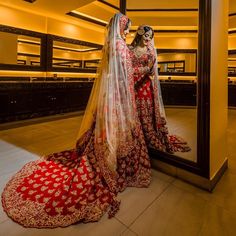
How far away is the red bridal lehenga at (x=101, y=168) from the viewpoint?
1551mm

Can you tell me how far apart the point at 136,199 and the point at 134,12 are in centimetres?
261

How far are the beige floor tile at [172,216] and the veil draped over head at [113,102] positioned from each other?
477 mm

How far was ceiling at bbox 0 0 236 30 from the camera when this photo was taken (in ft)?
8.40

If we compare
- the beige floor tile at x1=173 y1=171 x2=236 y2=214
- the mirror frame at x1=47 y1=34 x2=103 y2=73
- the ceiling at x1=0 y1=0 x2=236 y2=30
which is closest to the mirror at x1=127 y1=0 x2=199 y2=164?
the ceiling at x1=0 y1=0 x2=236 y2=30

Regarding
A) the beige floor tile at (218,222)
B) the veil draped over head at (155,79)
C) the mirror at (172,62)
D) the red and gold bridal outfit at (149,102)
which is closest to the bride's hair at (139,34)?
the veil draped over head at (155,79)

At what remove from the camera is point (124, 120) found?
1.94 metres

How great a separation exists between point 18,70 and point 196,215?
4.82 m

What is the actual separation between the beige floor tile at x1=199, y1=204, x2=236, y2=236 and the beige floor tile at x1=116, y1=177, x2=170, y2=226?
1.43 ft

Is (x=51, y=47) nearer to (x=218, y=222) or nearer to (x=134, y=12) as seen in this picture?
(x=134, y=12)

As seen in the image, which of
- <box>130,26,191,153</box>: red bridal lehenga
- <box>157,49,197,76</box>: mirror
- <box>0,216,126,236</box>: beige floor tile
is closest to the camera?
<box>0,216,126,236</box>: beige floor tile

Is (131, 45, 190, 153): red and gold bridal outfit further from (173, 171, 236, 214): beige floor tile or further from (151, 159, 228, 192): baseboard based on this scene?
(173, 171, 236, 214): beige floor tile

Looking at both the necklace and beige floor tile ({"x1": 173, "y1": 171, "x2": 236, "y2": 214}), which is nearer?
beige floor tile ({"x1": 173, "y1": 171, "x2": 236, "y2": 214})

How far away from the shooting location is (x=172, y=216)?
1504 mm

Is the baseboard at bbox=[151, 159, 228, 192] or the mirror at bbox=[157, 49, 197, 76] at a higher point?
the mirror at bbox=[157, 49, 197, 76]
